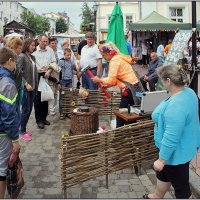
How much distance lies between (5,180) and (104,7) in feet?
95.5

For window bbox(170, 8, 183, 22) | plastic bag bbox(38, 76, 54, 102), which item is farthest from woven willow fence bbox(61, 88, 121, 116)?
window bbox(170, 8, 183, 22)

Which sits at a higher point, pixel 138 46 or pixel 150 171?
pixel 138 46

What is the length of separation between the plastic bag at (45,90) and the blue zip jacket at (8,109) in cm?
348

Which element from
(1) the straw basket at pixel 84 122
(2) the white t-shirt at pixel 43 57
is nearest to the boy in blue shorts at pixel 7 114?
Result: (1) the straw basket at pixel 84 122

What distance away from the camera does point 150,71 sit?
915 cm

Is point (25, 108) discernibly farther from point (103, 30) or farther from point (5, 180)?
point (103, 30)

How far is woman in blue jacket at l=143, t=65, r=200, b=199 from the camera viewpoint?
2832mm

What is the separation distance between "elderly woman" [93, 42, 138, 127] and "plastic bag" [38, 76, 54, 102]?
205 centimetres

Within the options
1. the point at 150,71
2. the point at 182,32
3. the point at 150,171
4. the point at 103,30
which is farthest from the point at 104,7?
the point at 150,171

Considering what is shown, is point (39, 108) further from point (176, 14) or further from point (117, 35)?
point (176, 14)

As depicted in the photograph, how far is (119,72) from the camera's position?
484 centimetres

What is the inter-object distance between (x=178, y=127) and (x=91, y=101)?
468 centimetres

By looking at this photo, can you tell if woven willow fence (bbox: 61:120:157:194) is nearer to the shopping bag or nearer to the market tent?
the shopping bag

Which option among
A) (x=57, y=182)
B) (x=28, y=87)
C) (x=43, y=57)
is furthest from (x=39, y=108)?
(x=57, y=182)
